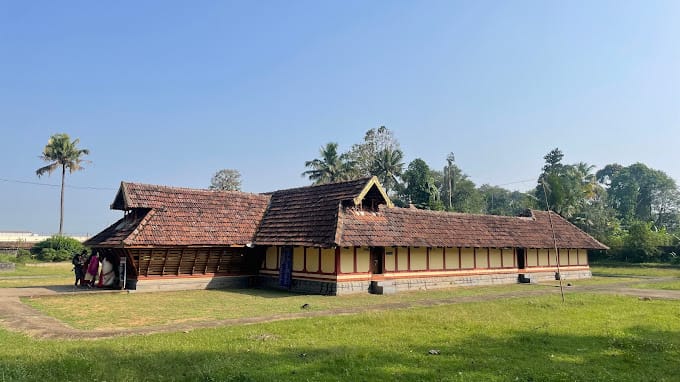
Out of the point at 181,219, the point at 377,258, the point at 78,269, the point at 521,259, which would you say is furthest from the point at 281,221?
the point at 521,259

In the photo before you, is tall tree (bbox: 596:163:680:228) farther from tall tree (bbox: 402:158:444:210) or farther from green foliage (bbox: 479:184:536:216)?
tall tree (bbox: 402:158:444:210)

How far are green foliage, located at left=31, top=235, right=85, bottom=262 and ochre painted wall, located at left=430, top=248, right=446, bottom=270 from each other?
34.1 m

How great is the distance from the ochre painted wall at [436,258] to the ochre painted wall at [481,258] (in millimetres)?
3080

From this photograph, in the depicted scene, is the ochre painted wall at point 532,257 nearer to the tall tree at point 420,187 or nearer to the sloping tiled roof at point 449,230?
the sloping tiled roof at point 449,230

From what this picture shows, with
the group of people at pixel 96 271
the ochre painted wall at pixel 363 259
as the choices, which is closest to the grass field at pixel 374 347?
the ochre painted wall at pixel 363 259

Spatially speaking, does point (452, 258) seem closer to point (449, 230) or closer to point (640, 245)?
point (449, 230)

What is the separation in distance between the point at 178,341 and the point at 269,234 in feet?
45.7

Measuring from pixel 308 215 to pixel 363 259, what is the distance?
3502 mm

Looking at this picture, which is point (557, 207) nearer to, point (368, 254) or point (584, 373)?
point (368, 254)

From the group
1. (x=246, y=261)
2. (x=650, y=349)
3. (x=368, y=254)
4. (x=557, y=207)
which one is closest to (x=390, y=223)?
(x=368, y=254)

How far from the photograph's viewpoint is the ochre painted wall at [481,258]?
92.8ft

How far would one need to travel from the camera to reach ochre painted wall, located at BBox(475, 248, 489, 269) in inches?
1113

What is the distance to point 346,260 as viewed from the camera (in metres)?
21.8

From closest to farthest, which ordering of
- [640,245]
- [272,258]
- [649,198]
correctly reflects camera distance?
[272,258]
[640,245]
[649,198]
